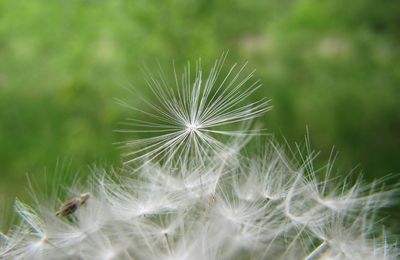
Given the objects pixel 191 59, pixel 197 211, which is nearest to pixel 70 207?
pixel 197 211

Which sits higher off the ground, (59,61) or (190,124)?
(59,61)

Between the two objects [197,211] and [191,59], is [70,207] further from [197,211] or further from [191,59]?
[191,59]

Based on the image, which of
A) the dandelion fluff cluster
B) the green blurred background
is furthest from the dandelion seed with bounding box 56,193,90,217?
the green blurred background

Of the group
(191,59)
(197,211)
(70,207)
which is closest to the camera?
(70,207)

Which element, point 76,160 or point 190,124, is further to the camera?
point 76,160

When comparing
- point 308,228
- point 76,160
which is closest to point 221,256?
point 308,228

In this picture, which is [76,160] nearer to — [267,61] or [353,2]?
[267,61]
